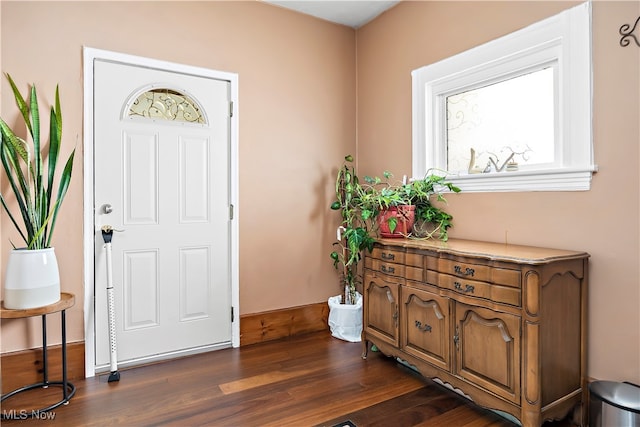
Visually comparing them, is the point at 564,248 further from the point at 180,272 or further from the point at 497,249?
the point at 180,272

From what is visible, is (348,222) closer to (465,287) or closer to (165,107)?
(465,287)

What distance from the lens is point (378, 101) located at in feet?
11.0

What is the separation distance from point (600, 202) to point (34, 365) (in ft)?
Result: 10.7

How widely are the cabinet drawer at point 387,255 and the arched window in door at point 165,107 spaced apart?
157 centimetres

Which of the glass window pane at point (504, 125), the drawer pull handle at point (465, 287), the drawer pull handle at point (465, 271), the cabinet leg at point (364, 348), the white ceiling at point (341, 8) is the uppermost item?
the white ceiling at point (341, 8)

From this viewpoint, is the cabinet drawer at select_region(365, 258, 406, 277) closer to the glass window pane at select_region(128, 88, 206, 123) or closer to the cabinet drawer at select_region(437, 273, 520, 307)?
the cabinet drawer at select_region(437, 273, 520, 307)

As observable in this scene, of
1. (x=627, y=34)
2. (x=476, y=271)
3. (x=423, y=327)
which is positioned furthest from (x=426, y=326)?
(x=627, y=34)

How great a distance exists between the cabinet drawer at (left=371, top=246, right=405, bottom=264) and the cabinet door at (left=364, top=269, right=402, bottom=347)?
11 centimetres

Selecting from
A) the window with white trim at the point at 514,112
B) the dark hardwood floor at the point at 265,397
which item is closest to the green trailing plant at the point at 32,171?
the dark hardwood floor at the point at 265,397

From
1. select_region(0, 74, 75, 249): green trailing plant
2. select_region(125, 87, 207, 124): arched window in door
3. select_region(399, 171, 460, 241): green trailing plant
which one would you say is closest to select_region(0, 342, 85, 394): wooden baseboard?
select_region(0, 74, 75, 249): green trailing plant

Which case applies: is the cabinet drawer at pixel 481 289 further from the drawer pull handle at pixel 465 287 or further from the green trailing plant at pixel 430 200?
the green trailing plant at pixel 430 200

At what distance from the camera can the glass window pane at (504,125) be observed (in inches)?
87.8

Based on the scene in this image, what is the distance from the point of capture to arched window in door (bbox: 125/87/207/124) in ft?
8.67

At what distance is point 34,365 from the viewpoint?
2.33 metres
